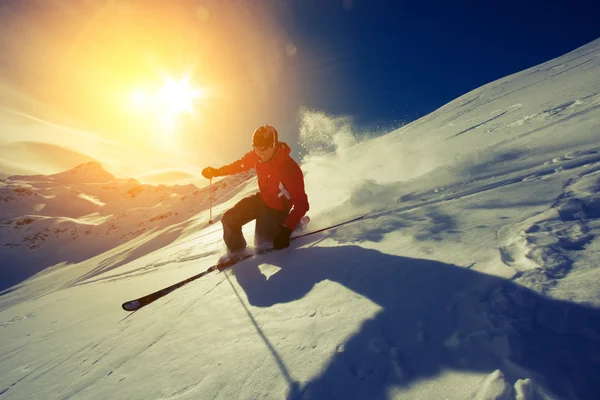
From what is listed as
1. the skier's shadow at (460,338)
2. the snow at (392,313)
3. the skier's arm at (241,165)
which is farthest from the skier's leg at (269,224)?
the skier's shadow at (460,338)

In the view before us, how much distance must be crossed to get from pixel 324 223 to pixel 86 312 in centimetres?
372

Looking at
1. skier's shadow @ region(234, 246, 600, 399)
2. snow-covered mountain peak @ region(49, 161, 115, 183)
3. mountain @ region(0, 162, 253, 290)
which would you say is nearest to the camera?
skier's shadow @ region(234, 246, 600, 399)

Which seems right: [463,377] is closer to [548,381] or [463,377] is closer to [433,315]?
[548,381]

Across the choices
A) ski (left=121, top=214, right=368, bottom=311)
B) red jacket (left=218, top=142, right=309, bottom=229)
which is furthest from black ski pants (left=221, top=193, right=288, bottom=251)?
ski (left=121, top=214, right=368, bottom=311)

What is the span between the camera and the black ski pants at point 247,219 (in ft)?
15.2

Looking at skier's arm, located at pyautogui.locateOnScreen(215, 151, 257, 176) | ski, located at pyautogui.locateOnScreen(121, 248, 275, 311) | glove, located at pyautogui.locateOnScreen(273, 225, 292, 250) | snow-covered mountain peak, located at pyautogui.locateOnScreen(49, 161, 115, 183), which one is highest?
snow-covered mountain peak, located at pyautogui.locateOnScreen(49, 161, 115, 183)

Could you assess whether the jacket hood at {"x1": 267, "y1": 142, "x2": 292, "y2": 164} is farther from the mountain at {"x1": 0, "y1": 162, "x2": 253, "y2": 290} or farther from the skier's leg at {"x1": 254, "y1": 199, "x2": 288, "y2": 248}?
the mountain at {"x1": 0, "y1": 162, "x2": 253, "y2": 290}

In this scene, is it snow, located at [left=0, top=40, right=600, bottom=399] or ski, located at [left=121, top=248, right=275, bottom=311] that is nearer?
snow, located at [left=0, top=40, right=600, bottom=399]

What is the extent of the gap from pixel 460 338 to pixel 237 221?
3.72 metres

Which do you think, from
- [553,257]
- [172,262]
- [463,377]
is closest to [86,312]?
[172,262]

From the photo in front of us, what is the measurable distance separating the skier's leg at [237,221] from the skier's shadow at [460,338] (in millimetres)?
2747

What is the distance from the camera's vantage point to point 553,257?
1.79 metres

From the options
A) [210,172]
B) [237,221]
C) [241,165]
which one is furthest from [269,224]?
[210,172]

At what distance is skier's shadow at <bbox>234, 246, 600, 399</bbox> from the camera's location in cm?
120
